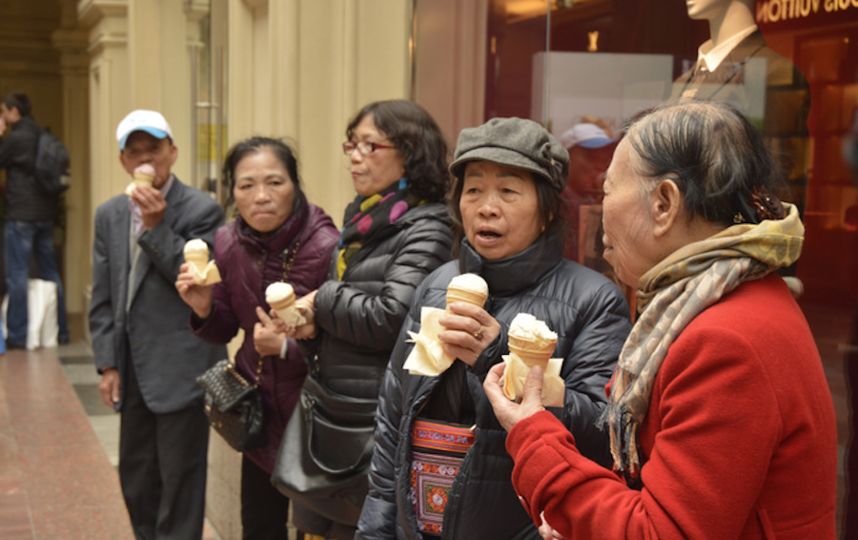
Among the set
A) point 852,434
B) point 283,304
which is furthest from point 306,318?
point 852,434

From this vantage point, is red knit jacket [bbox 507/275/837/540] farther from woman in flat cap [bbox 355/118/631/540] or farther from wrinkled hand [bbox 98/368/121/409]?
wrinkled hand [bbox 98/368/121/409]

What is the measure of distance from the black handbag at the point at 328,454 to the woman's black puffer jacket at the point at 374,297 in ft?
0.20

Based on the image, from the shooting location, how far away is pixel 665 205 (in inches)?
58.8

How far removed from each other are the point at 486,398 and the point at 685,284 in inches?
30.9

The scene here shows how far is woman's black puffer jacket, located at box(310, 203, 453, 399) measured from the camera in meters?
2.97

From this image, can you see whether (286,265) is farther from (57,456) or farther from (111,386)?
(57,456)

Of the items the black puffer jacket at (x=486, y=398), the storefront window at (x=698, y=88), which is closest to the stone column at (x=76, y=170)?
the storefront window at (x=698, y=88)

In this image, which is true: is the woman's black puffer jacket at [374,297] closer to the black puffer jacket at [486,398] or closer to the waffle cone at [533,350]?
the black puffer jacket at [486,398]

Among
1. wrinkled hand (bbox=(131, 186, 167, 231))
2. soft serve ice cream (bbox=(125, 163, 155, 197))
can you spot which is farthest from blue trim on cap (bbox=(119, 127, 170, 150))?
wrinkled hand (bbox=(131, 186, 167, 231))

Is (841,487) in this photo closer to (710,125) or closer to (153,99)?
(710,125)

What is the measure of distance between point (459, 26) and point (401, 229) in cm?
138

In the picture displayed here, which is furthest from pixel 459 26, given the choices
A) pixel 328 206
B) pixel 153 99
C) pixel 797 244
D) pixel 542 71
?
pixel 153 99

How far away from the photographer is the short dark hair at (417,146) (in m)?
3.18

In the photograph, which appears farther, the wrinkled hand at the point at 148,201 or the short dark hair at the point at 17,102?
the short dark hair at the point at 17,102
